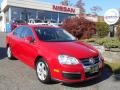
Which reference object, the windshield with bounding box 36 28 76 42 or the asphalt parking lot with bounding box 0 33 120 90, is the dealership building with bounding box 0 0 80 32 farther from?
the asphalt parking lot with bounding box 0 33 120 90

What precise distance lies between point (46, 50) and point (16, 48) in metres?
2.55

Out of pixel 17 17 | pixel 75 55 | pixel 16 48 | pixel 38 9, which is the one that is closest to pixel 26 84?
pixel 75 55

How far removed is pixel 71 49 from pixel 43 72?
1008mm

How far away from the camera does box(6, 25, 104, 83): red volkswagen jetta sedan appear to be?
6.55 m

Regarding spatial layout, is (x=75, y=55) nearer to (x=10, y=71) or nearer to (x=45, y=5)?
(x=10, y=71)

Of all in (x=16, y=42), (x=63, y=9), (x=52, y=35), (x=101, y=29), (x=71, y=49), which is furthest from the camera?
(x=63, y=9)

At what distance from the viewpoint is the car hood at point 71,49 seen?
6.76 m

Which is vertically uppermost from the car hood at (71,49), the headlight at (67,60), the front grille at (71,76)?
the car hood at (71,49)

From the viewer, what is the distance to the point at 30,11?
4284 centimetres

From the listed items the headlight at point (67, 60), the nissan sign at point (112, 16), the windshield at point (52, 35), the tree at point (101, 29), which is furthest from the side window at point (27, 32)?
the nissan sign at point (112, 16)

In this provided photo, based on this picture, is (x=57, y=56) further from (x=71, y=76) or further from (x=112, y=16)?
(x=112, y=16)

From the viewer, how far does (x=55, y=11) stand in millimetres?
46188

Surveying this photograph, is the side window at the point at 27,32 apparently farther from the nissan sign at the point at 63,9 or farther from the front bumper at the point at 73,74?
the nissan sign at the point at 63,9

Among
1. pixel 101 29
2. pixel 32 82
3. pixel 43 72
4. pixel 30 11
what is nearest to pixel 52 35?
pixel 43 72
